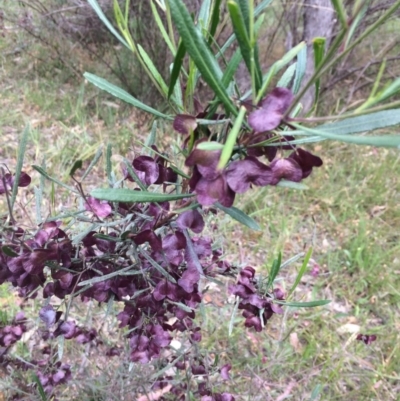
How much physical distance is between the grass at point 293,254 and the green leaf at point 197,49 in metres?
0.75

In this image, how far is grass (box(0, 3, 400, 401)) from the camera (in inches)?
55.7

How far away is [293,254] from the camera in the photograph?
6.81ft

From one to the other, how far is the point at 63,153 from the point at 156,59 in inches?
34.5

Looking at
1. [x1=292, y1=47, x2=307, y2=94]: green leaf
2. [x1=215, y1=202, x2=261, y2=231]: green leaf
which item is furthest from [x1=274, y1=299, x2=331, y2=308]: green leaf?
[x1=292, y1=47, x2=307, y2=94]: green leaf

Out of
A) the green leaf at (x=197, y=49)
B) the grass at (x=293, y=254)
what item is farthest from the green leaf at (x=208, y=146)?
the grass at (x=293, y=254)

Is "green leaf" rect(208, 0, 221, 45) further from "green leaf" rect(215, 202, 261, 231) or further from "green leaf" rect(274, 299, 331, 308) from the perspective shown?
"green leaf" rect(274, 299, 331, 308)

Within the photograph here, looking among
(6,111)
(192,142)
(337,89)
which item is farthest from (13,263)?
(337,89)

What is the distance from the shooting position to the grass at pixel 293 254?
141 centimetres

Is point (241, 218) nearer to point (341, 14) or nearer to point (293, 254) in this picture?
point (341, 14)

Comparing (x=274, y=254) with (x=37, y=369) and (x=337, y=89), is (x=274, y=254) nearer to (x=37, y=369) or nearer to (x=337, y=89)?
(x=37, y=369)

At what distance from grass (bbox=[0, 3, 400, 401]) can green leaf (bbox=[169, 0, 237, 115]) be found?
75 cm

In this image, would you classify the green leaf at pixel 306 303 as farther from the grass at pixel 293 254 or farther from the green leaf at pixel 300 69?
the grass at pixel 293 254

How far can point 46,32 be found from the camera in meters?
2.98

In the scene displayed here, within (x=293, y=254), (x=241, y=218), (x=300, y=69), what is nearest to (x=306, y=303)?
(x=241, y=218)
